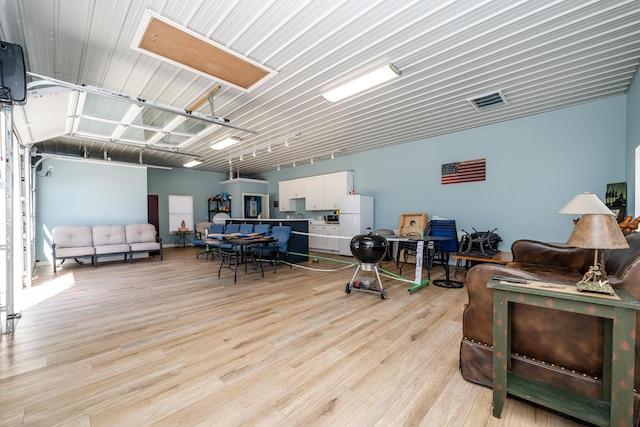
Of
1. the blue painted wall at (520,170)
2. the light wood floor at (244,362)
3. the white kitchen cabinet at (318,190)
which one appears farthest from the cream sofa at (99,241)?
the blue painted wall at (520,170)

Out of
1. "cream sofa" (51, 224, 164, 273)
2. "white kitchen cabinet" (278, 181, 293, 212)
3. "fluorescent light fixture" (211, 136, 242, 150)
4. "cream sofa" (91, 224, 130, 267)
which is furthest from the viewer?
"white kitchen cabinet" (278, 181, 293, 212)

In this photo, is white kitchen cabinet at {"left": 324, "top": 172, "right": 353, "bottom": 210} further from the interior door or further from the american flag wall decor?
the interior door

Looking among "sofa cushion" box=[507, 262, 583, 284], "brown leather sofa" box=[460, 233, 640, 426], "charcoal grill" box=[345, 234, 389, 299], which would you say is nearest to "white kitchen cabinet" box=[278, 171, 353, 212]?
"charcoal grill" box=[345, 234, 389, 299]

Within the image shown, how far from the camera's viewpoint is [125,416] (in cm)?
163

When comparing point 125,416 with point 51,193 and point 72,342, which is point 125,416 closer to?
point 72,342

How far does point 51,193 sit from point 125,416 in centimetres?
791

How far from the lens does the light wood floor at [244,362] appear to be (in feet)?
5.42

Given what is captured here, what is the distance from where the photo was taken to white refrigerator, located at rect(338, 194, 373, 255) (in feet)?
23.9

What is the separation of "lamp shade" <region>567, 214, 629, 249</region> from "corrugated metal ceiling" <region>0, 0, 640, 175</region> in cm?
209

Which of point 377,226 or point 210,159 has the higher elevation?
point 210,159

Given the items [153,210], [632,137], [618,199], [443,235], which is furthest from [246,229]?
[632,137]

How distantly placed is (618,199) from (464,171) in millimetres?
2411

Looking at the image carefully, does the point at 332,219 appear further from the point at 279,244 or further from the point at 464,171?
the point at 464,171

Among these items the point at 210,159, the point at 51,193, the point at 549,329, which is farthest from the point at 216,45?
the point at 51,193
